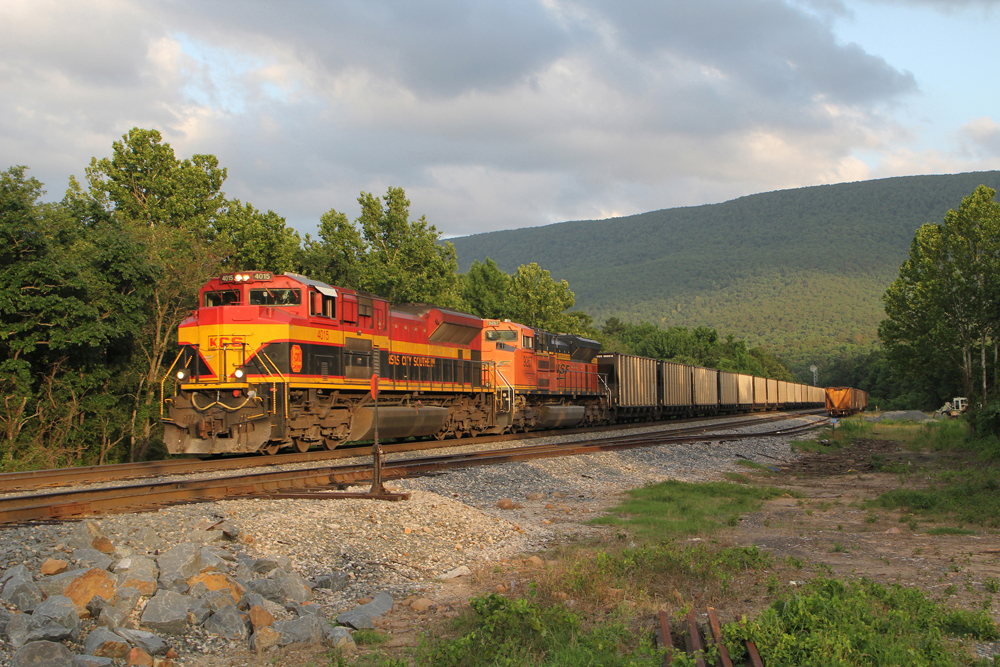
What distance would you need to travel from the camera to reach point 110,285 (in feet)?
70.7

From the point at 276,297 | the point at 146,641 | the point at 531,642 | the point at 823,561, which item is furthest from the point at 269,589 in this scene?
the point at 276,297

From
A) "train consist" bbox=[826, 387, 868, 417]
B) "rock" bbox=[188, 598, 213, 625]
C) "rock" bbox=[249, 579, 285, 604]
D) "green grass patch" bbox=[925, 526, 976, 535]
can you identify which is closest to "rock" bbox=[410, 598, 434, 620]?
"rock" bbox=[249, 579, 285, 604]

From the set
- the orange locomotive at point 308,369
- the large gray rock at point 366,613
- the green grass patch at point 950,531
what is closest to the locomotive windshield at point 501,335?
the orange locomotive at point 308,369

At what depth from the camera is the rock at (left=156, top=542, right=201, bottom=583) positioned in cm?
657

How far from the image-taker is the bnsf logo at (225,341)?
15742 millimetres

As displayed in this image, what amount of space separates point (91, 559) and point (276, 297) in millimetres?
10352

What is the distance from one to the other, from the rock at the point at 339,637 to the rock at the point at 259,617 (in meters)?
0.51

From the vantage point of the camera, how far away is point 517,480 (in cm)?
1499

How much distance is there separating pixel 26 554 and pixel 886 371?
451 ft

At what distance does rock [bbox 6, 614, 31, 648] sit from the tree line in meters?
16.2

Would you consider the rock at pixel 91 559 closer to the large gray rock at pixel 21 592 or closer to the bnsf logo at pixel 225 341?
the large gray rock at pixel 21 592

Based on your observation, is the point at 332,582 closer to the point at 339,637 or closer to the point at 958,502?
the point at 339,637

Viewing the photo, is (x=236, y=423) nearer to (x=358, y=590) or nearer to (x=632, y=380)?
(x=358, y=590)

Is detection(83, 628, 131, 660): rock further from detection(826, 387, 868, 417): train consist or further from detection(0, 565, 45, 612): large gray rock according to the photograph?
detection(826, 387, 868, 417): train consist
